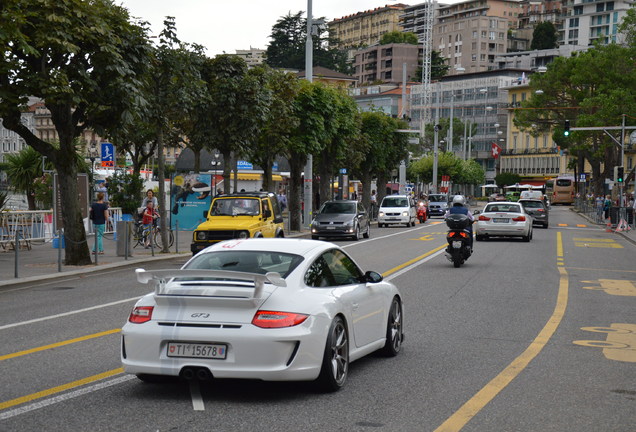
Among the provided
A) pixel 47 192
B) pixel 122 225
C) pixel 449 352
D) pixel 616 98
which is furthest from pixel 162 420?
pixel 616 98

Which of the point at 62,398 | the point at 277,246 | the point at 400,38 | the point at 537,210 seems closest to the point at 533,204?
the point at 537,210

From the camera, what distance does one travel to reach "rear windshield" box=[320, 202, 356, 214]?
3775 cm

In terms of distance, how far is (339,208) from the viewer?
38.1 metres

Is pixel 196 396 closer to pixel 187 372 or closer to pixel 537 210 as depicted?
pixel 187 372

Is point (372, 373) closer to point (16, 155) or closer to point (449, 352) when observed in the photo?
point (449, 352)

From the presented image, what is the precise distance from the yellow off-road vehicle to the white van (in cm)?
2377

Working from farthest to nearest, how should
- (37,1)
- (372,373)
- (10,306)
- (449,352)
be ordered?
(37,1), (10,306), (449,352), (372,373)

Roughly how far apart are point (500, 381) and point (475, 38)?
186743 mm

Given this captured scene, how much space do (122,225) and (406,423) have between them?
1951cm

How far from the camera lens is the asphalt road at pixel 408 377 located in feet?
22.5

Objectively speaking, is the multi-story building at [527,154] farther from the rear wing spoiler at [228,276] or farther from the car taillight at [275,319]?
the car taillight at [275,319]

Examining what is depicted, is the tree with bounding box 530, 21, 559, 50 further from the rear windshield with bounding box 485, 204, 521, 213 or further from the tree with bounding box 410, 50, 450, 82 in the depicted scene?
the rear windshield with bounding box 485, 204, 521, 213

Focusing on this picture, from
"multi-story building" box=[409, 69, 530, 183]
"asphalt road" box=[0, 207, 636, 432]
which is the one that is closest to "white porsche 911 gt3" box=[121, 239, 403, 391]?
"asphalt road" box=[0, 207, 636, 432]

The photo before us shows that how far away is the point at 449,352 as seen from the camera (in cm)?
1013
